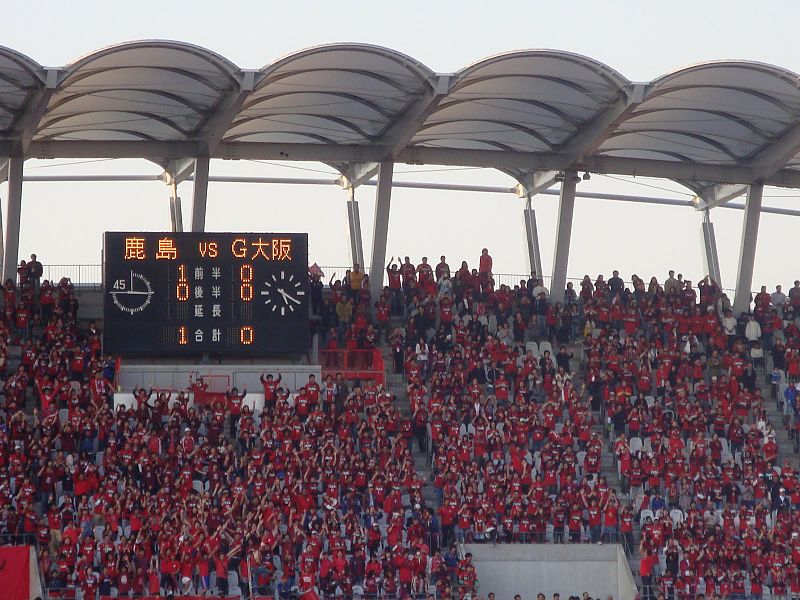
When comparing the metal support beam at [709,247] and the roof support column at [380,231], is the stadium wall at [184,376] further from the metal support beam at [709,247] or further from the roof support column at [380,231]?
the metal support beam at [709,247]

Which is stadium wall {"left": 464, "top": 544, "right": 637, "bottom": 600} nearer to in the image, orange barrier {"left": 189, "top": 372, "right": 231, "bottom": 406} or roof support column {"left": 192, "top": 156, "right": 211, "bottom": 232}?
orange barrier {"left": 189, "top": 372, "right": 231, "bottom": 406}

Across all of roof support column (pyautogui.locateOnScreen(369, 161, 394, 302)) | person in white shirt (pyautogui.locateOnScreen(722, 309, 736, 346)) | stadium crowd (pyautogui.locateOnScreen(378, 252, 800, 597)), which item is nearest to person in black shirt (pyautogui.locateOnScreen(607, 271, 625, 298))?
stadium crowd (pyautogui.locateOnScreen(378, 252, 800, 597))

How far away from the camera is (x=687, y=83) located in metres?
35.2

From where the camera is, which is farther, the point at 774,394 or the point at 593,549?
the point at 774,394

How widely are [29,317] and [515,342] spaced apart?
35.4ft

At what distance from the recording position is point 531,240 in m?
43.4

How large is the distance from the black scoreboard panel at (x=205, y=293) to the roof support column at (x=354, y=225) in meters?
7.81

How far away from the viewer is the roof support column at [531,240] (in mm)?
43406

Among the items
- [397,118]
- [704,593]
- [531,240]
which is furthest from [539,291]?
[704,593]

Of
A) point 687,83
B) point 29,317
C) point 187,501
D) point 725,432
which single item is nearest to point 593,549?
point 725,432

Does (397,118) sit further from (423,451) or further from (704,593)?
(704,593)

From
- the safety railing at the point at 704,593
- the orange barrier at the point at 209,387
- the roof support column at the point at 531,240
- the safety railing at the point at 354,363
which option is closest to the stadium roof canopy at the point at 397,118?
the roof support column at the point at 531,240

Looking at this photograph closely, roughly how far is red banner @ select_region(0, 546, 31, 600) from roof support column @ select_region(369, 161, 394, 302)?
13.2 metres

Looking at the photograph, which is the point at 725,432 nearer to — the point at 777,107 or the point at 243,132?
the point at 777,107
